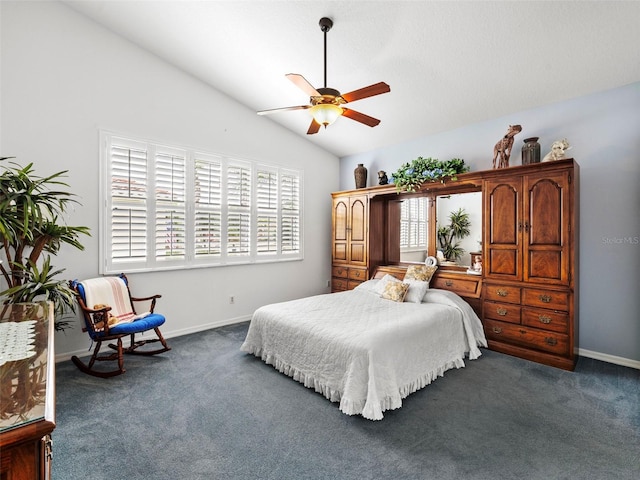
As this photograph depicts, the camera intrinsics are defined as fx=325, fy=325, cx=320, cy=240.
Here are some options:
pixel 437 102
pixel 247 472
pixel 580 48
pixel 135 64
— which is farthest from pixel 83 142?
pixel 580 48

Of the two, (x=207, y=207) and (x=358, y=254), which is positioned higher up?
(x=207, y=207)

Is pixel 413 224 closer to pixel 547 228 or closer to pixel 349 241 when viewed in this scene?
pixel 349 241

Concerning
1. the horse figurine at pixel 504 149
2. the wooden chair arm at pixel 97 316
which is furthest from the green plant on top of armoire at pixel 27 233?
the horse figurine at pixel 504 149

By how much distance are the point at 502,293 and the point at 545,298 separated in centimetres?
41

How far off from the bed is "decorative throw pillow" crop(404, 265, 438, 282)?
128mm

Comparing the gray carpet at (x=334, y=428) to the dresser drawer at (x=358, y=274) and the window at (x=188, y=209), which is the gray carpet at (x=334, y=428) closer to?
the window at (x=188, y=209)

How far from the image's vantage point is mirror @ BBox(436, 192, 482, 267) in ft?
13.9

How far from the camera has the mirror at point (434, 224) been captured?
4.25 meters

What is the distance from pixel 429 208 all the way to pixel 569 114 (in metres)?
1.88

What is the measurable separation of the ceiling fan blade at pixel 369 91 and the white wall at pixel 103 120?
255 centimetres

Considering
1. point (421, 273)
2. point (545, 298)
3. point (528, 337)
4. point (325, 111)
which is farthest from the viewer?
point (421, 273)

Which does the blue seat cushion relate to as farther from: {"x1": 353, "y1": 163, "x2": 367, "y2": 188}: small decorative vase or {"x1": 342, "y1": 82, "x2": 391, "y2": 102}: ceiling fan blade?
{"x1": 353, "y1": 163, "x2": 367, "y2": 188}: small decorative vase

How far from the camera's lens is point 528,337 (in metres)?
3.51

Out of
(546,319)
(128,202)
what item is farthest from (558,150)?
(128,202)
